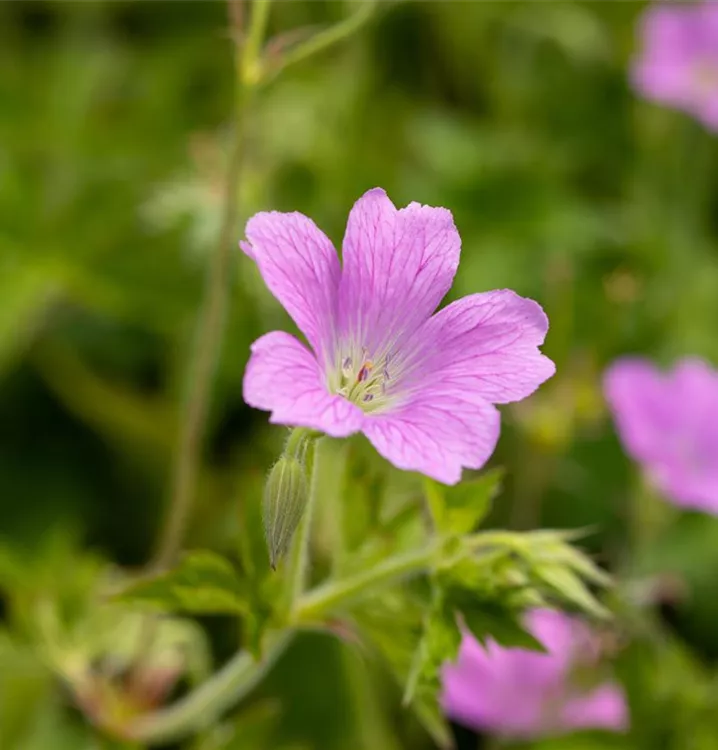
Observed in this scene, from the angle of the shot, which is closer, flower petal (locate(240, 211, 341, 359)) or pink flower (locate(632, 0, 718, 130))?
flower petal (locate(240, 211, 341, 359))

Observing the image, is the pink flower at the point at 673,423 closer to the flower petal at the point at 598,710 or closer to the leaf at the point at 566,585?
the flower petal at the point at 598,710

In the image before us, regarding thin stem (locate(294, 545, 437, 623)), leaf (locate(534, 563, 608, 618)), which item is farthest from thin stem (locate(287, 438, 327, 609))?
leaf (locate(534, 563, 608, 618))

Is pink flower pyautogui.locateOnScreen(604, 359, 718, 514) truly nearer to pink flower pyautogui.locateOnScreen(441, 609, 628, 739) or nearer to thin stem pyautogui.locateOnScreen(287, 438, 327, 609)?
pink flower pyautogui.locateOnScreen(441, 609, 628, 739)

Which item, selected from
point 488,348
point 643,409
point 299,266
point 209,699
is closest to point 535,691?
point 643,409

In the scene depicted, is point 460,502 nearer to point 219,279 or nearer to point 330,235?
point 219,279

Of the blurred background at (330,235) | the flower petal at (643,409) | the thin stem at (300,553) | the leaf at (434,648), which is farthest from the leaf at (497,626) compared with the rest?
the flower petal at (643,409)

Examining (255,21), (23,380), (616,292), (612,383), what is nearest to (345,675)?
(612,383)
